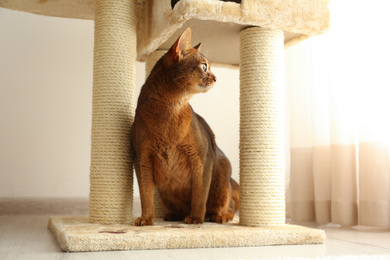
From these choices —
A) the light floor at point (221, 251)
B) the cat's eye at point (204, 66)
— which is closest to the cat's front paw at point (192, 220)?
the light floor at point (221, 251)

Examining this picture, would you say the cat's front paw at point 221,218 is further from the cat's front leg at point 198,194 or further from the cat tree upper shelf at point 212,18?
the cat tree upper shelf at point 212,18

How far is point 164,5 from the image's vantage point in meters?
1.54

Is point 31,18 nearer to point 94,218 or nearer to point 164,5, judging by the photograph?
point 164,5

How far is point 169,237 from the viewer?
119 cm

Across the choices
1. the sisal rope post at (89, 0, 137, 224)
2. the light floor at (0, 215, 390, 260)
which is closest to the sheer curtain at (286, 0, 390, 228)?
the light floor at (0, 215, 390, 260)

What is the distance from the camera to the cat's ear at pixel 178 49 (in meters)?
1.44

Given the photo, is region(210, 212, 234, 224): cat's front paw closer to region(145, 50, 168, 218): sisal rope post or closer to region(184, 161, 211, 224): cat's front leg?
region(184, 161, 211, 224): cat's front leg

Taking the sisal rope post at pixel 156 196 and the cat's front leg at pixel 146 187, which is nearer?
the cat's front leg at pixel 146 187

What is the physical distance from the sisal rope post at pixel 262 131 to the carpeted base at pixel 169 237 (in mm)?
147

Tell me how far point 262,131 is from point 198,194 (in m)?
0.32

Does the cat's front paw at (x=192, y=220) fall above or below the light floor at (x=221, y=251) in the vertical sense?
above

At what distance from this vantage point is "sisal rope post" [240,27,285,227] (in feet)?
4.92

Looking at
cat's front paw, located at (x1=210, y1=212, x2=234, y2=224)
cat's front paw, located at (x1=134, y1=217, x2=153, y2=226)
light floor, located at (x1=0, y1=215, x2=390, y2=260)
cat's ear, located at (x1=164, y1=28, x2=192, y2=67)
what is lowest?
light floor, located at (x1=0, y1=215, x2=390, y2=260)

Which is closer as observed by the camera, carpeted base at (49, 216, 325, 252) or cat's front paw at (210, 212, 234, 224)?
carpeted base at (49, 216, 325, 252)
